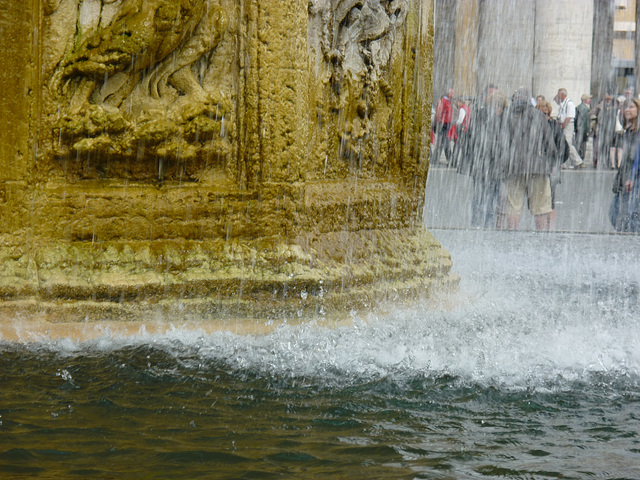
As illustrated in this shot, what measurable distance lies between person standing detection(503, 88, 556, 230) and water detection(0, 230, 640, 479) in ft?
13.0

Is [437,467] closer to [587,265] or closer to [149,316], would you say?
[149,316]

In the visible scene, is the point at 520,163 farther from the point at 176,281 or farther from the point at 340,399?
the point at 340,399

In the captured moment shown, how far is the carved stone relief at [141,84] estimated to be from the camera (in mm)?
3793

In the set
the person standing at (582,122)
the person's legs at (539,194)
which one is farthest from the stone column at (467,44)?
the person's legs at (539,194)

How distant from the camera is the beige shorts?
27.1ft

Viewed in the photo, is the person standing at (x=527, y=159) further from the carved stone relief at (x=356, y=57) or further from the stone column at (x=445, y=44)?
the stone column at (x=445, y=44)

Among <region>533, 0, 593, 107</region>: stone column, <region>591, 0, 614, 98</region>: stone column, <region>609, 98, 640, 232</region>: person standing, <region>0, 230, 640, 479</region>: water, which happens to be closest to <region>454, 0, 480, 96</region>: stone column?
<region>533, 0, 593, 107</region>: stone column

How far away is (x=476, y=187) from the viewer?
848 centimetres

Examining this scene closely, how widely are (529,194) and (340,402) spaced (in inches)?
230

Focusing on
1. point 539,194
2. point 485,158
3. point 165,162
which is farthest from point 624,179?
point 165,162

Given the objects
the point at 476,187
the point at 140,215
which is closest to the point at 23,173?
the point at 140,215

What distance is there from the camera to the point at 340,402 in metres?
2.84

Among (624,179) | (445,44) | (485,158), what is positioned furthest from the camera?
(445,44)

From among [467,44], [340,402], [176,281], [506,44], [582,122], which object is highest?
[467,44]
